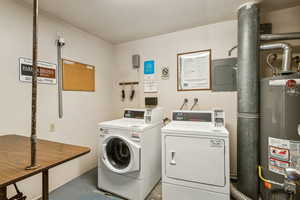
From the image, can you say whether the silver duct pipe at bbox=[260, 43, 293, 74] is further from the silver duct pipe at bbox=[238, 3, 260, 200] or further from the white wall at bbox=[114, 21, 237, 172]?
the white wall at bbox=[114, 21, 237, 172]

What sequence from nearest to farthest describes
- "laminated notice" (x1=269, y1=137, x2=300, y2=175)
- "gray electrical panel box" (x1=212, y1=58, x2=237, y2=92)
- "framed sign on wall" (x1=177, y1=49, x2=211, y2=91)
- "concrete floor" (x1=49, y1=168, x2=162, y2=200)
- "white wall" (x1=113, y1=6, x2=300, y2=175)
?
"laminated notice" (x1=269, y1=137, x2=300, y2=175), "concrete floor" (x1=49, y1=168, x2=162, y2=200), "white wall" (x1=113, y1=6, x2=300, y2=175), "gray electrical panel box" (x1=212, y1=58, x2=237, y2=92), "framed sign on wall" (x1=177, y1=49, x2=211, y2=91)

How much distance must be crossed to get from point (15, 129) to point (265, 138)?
2.72 metres

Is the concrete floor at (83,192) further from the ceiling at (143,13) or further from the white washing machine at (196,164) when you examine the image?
the ceiling at (143,13)

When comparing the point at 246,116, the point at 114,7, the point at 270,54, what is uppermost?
the point at 114,7

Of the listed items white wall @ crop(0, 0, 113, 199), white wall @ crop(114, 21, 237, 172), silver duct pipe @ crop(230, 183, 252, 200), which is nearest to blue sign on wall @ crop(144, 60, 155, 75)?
white wall @ crop(114, 21, 237, 172)

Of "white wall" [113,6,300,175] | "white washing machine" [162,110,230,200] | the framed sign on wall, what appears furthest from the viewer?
the framed sign on wall

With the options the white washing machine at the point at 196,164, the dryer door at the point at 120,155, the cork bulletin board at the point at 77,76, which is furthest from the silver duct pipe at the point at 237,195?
the cork bulletin board at the point at 77,76

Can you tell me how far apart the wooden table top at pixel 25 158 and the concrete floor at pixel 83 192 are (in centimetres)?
119

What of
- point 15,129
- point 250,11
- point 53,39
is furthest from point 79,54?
point 250,11

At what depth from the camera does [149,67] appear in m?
2.65

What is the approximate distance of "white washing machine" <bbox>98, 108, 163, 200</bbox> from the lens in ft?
5.55

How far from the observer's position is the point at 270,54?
1.83 m

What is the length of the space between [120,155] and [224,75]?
189 centimetres

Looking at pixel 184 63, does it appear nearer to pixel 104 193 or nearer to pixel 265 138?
pixel 265 138
